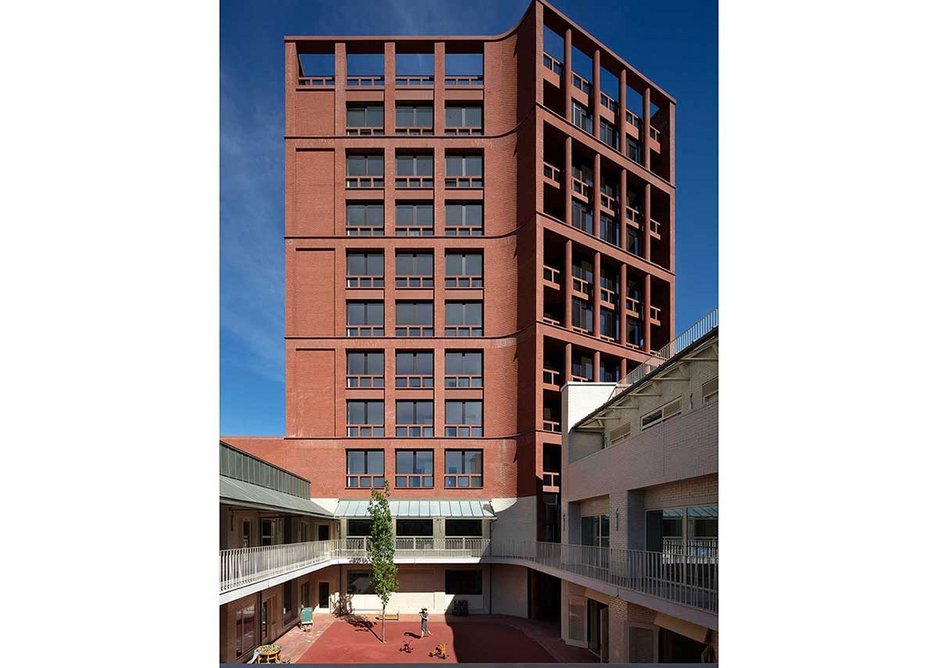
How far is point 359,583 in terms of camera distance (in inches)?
635

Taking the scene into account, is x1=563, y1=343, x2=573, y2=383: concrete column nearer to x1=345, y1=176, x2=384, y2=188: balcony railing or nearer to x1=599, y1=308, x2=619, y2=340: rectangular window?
x1=599, y1=308, x2=619, y2=340: rectangular window

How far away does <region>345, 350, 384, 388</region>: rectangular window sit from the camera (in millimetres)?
17594

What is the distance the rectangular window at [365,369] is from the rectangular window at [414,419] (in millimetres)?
1081

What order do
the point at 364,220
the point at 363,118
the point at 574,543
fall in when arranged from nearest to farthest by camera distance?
the point at 574,543 → the point at 364,220 → the point at 363,118

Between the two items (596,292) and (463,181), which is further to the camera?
(463,181)

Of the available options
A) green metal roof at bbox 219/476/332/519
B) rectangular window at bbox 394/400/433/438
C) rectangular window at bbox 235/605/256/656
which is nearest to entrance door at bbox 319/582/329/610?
rectangular window at bbox 394/400/433/438

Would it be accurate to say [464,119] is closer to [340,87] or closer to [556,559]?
[340,87]

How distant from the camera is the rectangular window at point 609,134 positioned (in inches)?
755

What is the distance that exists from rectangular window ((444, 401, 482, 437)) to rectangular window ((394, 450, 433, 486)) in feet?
3.37

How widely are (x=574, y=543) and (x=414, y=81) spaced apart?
14.9 m

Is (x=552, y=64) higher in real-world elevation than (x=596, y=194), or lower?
higher

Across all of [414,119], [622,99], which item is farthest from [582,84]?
[414,119]
